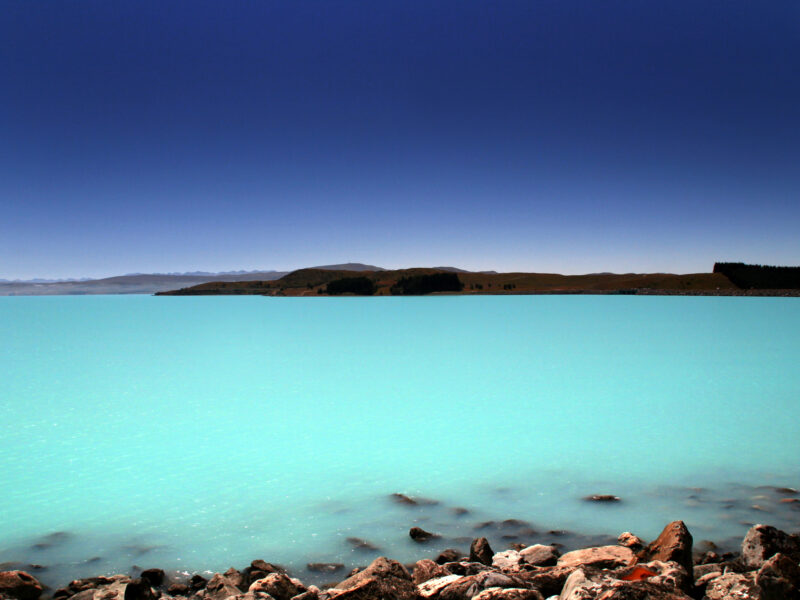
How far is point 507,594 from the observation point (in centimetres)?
366

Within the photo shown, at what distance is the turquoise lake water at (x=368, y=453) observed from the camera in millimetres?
5840

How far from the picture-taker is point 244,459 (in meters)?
8.57

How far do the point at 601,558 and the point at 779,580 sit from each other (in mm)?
1374

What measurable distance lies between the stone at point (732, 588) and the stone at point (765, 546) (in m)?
0.66

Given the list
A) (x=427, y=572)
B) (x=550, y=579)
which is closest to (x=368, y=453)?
(x=427, y=572)

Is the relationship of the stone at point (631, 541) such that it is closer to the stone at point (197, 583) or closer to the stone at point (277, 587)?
the stone at point (277, 587)

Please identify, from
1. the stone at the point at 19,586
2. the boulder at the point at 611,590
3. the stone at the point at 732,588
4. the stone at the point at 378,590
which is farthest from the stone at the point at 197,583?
the stone at the point at 732,588

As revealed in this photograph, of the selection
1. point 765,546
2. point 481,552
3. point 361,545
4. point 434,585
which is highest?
point 765,546

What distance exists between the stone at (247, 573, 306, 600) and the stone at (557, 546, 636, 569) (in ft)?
7.27

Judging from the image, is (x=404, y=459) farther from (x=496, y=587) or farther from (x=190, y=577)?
(x=496, y=587)

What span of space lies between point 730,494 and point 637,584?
435 centimetres

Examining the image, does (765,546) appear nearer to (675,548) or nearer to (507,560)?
(675,548)

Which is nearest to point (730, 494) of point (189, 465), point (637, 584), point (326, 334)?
point (637, 584)

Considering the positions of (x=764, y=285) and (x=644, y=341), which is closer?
(x=644, y=341)
